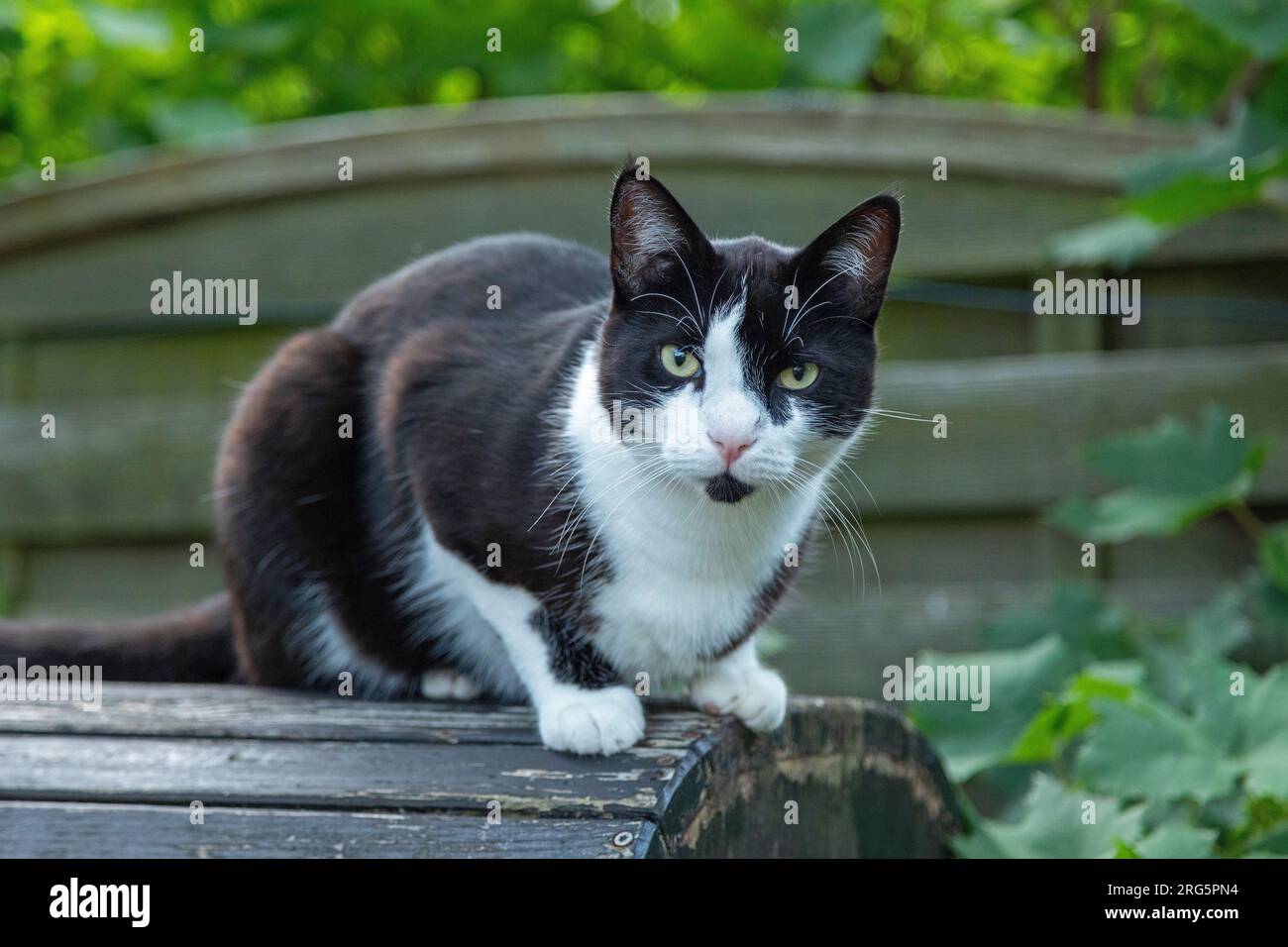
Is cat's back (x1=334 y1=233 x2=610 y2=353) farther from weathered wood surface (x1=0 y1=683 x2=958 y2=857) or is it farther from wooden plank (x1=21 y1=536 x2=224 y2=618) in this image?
wooden plank (x1=21 y1=536 x2=224 y2=618)

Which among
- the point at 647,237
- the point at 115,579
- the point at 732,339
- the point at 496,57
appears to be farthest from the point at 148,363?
the point at 732,339

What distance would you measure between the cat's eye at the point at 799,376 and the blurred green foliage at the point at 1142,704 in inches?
30.1

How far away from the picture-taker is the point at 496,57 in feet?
12.7

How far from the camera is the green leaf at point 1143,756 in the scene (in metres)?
1.97

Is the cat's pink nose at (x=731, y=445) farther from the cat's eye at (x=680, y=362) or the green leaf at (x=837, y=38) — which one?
the green leaf at (x=837, y=38)

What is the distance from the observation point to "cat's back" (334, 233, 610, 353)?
6.71 ft

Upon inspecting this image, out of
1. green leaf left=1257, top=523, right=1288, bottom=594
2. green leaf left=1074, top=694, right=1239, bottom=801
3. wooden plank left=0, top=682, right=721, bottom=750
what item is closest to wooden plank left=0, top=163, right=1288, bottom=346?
green leaf left=1257, top=523, right=1288, bottom=594

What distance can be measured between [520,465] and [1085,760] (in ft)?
3.18

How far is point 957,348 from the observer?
3148 millimetres

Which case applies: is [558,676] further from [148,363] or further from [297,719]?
[148,363]

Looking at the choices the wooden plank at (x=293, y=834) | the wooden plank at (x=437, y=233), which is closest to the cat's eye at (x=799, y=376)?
the wooden plank at (x=293, y=834)

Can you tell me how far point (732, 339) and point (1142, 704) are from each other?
940 mm
